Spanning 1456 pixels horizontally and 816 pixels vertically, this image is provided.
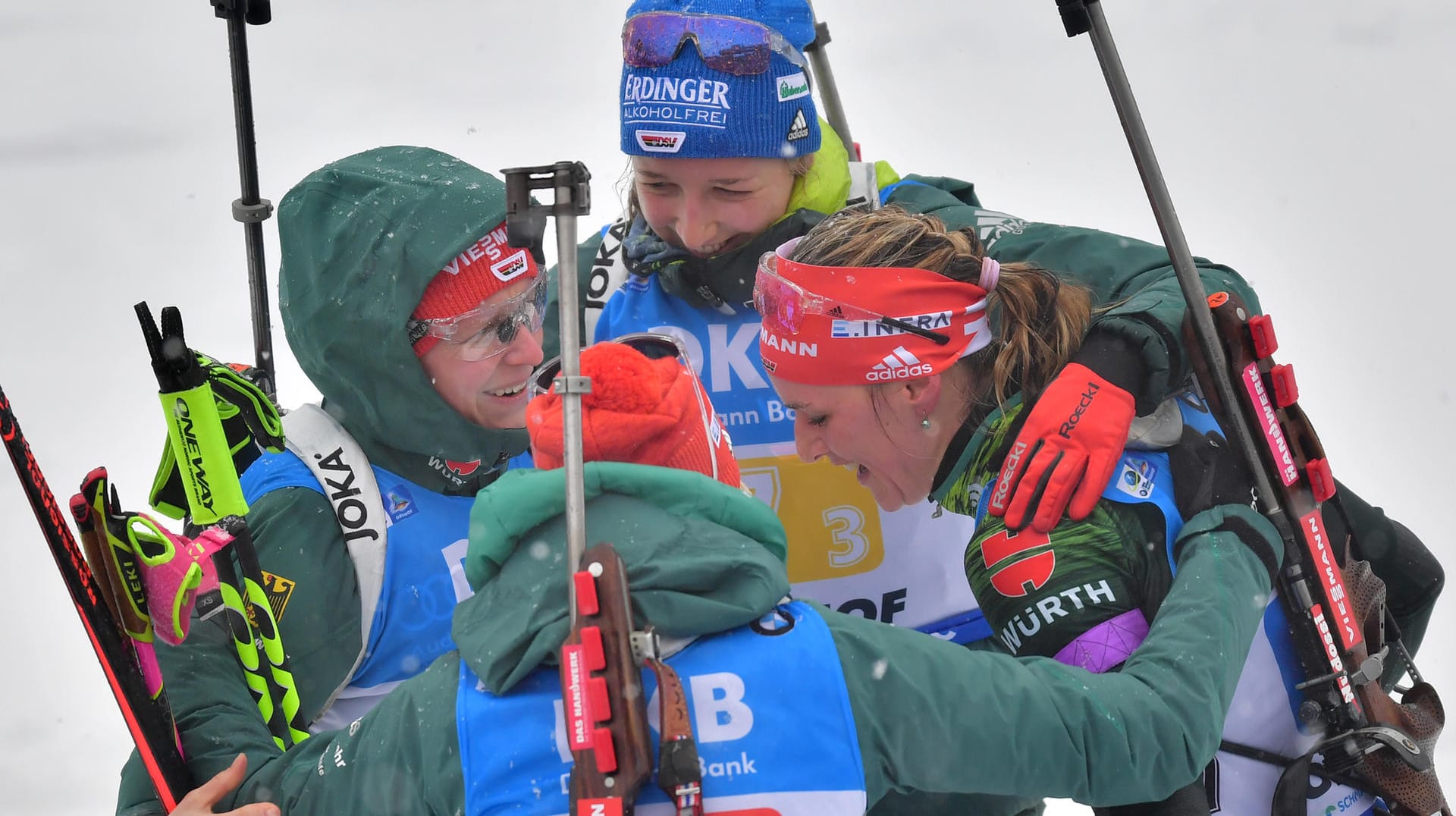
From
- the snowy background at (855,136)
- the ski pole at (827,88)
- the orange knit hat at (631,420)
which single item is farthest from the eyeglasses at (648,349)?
the snowy background at (855,136)

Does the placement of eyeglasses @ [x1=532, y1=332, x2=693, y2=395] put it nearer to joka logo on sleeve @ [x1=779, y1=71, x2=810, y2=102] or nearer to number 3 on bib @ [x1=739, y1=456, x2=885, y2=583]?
number 3 on bib @ [x1=739, y1=456, x2=885, y2=583]

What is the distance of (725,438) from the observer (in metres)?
2.02

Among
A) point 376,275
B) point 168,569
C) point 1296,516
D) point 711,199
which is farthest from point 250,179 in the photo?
→ point 1296,516

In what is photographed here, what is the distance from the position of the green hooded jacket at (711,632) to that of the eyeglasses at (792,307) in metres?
0.73

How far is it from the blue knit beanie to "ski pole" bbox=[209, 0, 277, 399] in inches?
31.8

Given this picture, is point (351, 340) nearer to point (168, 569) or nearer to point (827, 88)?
point (168, 569)

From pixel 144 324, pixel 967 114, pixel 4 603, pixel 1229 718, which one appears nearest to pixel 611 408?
pixel 144 324

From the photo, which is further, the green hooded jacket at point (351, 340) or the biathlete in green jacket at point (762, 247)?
the biathlete in green jacket at point (762, 247)

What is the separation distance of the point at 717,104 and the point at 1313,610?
4.93ft

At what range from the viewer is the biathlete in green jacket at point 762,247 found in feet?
9.56

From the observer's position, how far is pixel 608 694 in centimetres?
165

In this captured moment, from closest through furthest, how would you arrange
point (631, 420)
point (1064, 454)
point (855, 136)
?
point (631, 420), point (1064, 454), point (855, 136)

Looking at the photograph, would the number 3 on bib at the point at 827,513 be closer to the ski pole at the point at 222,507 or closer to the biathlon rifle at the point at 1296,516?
the biathlon rifle at the point at 1296,516

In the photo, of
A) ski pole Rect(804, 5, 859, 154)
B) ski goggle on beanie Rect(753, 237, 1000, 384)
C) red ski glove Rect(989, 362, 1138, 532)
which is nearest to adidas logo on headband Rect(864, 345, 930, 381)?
ski goggle on beanie Rect(753, 237, 1000, 384)
